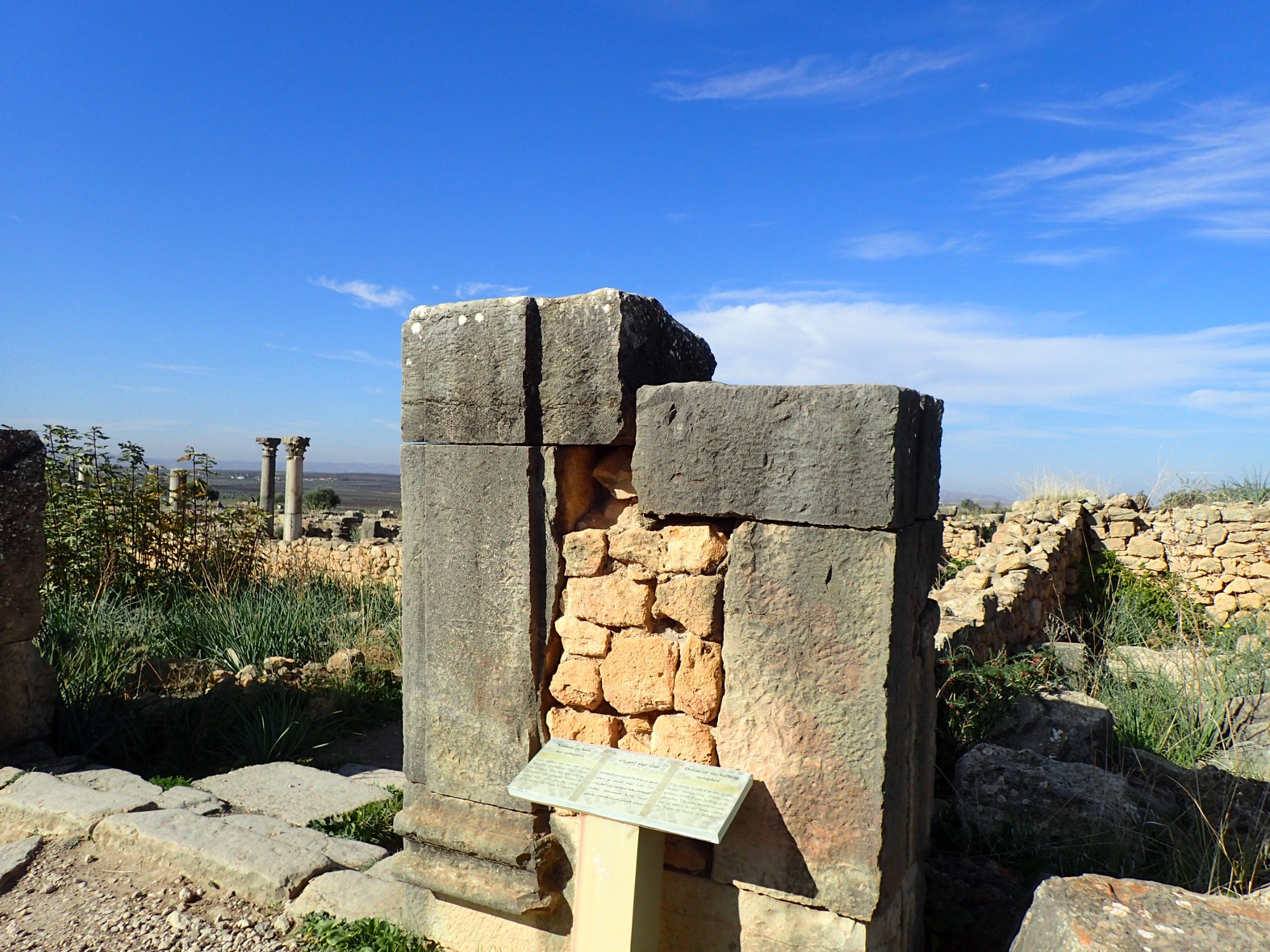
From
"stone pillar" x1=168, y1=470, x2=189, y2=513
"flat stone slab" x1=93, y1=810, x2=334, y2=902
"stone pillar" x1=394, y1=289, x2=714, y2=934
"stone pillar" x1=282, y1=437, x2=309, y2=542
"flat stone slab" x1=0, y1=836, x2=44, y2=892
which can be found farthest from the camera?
"stone pillar" x1=282, y1=437, x2=309, y2=542

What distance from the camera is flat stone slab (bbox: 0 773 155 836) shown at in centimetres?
370

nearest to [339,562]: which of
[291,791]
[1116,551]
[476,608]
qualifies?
[291,791]

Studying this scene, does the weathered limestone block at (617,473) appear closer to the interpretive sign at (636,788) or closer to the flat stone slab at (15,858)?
the interpretive sign at (636,788)

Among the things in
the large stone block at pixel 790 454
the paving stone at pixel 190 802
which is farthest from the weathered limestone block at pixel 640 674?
the paving stone at pixel 190 802

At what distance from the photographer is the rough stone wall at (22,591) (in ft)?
15.3

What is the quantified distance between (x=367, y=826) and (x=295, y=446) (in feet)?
43.0

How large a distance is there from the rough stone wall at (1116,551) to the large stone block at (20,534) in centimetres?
662

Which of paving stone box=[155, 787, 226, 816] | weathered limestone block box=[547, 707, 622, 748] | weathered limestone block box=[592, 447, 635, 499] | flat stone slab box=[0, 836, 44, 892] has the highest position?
weathered limestone block box=[592, 447, 635, 499]

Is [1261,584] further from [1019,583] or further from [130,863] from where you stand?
[130,863]

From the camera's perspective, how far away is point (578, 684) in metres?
2.70

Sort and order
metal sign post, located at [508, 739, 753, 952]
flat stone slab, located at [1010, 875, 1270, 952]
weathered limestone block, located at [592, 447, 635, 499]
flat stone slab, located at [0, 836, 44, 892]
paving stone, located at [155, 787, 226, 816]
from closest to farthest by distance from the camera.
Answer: flat stone slab, located at [1010, 875, 1270, 952] → metal sign post, located at [508, 739, 753, 952] → weathered limestone block, located at [592, 447, 635, 499] → flat stone slab, located at [0, 836, 44, 892] → paving stone, located at [155, 787, 226, 816]

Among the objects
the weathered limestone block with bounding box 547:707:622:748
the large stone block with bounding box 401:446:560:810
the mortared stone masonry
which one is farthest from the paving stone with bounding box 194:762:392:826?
the weathered limestone block with bounding box 547:707:622:748

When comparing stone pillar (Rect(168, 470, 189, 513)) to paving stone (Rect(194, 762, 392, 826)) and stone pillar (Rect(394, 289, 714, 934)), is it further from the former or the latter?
stone pillar (Rect(394, 289, 714, 934))

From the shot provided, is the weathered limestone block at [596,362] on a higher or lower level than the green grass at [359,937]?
higher
